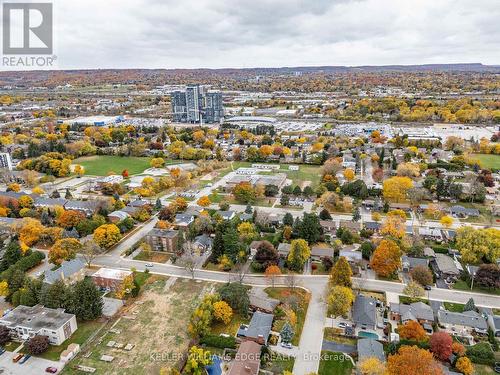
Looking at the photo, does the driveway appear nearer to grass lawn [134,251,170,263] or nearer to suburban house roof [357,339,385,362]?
suburban house roof [357,339,385,362]

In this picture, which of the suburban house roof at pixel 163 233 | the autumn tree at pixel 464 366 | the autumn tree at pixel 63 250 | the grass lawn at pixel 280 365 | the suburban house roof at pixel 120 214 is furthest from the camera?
the suburban house roof at pixel 120 214

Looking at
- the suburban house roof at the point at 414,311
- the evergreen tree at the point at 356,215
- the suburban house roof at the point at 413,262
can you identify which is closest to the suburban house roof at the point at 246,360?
the suburban house roof at the point at 414,311

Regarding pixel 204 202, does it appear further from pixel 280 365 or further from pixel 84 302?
pixel 280 365

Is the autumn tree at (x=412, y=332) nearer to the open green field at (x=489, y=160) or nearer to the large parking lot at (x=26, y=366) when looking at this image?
the large parking lot at (x=26, y=366)

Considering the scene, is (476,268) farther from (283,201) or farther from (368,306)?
(283,201)

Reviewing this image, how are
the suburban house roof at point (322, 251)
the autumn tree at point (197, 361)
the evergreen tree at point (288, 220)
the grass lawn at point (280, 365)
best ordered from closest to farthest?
the autumn tree at point (197, 361) → the grass lawn at point (280, 365) → the suburban house roof at point (322, 251) → the evergreen tree at point (288, 220)

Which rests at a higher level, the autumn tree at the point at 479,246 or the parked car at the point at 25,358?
the autumn tree at the point at 479,246
